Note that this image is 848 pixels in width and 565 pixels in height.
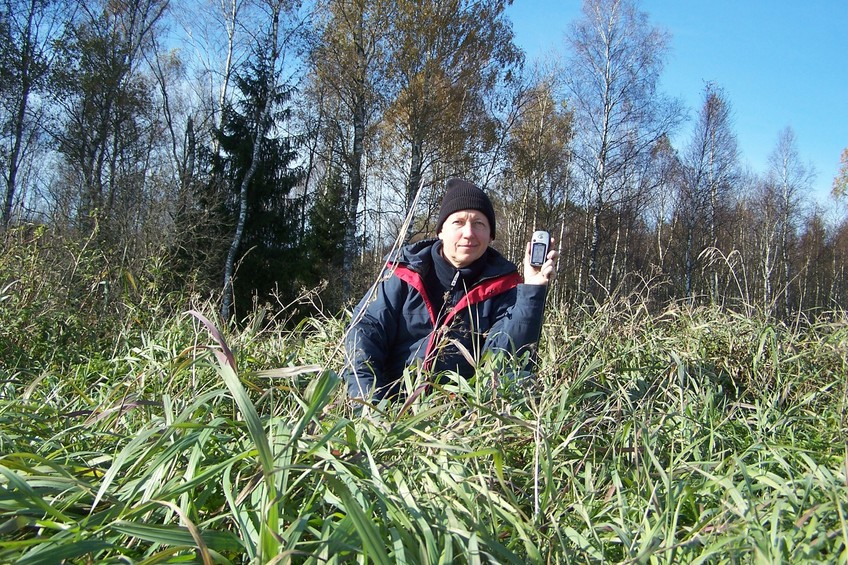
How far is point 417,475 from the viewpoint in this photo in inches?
46.2

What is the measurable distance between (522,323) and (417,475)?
3.65 ft

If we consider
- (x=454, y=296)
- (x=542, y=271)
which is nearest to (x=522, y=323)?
(x=542, y=271)

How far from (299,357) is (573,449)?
1.45 m

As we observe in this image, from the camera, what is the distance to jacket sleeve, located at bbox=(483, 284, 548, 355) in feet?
7.00

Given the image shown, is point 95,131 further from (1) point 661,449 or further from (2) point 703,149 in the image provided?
(2) point 703,149

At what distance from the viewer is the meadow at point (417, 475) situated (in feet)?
2.84

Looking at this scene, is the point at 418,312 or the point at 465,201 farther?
the point at 465,201

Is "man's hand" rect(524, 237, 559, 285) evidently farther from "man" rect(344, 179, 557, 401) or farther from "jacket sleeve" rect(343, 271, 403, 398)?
"jacket sleeve" rect(343, 271, 403, 398)

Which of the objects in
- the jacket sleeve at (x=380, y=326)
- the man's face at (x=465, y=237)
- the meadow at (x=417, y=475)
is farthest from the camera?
the man's face at (x=465, y=237)

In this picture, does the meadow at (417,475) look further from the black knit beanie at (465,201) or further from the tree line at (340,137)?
the tree line at (340,137)

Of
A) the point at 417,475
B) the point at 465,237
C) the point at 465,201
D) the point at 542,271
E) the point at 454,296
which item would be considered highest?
the point at 465,201

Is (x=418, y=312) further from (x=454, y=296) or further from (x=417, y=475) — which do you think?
(x=417, y=475)

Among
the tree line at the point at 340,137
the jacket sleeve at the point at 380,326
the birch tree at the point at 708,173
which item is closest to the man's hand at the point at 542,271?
the jacket sleeve at the point at 380,326

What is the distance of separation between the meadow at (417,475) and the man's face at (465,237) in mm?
682
